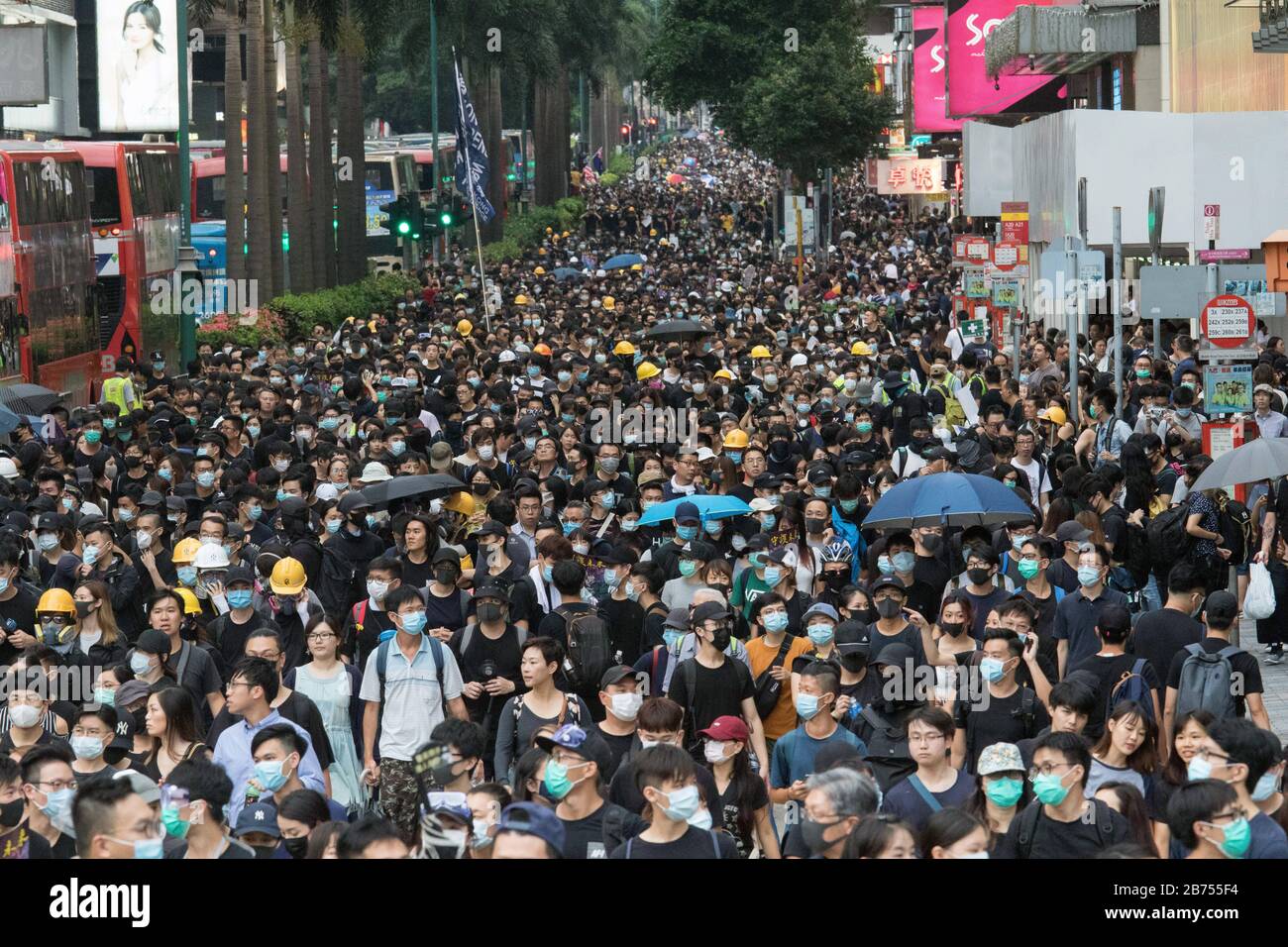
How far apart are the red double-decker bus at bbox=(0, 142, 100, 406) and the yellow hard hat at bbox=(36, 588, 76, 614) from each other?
44.2ft

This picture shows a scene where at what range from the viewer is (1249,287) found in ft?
65.9

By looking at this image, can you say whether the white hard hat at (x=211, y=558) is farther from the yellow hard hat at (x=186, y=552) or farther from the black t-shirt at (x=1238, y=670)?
the black t-shirt at (x=1238, y=670)

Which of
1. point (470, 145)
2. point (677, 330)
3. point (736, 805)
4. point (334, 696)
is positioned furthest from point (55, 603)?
point (470, 145)

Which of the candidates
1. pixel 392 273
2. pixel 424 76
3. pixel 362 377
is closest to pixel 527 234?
pixel 392 273

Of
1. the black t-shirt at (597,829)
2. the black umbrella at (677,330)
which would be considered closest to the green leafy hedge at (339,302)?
the black umbrella at (677,330)

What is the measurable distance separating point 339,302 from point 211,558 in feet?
91.4

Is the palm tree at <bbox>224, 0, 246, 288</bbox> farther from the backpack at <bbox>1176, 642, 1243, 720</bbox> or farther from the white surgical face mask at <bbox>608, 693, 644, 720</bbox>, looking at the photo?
the backpack at <bbox>1176, 642, 1243, 720</bbox>

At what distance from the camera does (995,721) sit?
9102 millimetres

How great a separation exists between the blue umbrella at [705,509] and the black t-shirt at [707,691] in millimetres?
3648

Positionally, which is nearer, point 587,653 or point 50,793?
point 50,793

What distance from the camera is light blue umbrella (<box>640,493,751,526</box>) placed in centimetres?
1330

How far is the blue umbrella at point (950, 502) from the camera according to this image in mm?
12734

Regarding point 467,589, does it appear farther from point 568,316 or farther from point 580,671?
point 568,316

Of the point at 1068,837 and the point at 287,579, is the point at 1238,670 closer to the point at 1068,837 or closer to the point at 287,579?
the point at 1068,837
